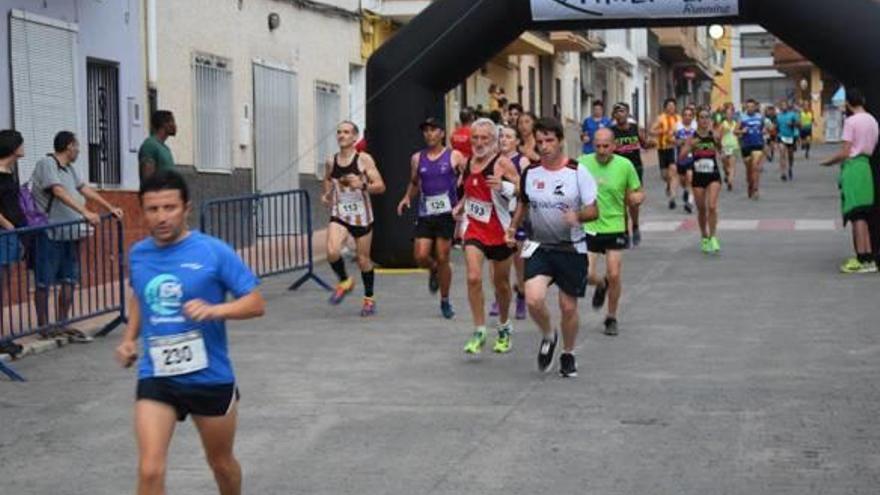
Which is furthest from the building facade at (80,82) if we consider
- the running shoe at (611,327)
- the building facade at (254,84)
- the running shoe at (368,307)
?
the running shoe at (611,327)

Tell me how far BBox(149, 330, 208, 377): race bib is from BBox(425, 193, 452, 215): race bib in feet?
25.9

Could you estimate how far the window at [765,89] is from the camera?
94.6m

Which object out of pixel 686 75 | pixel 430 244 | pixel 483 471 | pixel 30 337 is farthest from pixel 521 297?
pixel 686 75

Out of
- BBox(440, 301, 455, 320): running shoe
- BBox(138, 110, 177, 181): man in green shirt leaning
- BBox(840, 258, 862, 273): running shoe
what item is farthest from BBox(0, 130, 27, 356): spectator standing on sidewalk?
BBox(840, 258, 862, 273): running shoe

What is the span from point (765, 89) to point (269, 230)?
80424 mm

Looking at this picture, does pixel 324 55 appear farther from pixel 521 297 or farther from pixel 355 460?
pixel 355 460

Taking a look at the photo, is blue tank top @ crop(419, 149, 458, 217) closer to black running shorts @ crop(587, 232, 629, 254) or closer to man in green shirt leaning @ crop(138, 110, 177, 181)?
black running shorts @ crop(587, 232, 629, 254)

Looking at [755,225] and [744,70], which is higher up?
[744,70]

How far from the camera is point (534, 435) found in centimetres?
920

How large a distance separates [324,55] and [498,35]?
7.76 meters

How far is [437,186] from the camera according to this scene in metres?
14.5

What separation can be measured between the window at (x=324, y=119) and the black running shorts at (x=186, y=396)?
19.2 m

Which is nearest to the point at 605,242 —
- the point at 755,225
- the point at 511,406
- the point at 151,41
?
the point at 511,406

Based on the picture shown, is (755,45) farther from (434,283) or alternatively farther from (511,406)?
(511,406)
